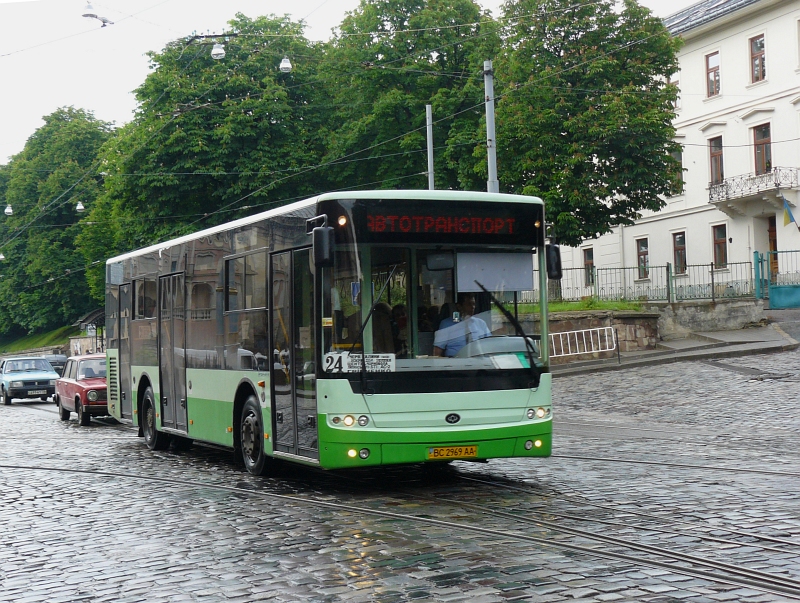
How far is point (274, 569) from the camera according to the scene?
7.26 metres

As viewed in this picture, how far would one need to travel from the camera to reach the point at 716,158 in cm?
4788

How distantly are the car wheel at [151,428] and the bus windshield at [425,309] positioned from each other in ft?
22.8

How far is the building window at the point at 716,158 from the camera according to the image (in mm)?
47562

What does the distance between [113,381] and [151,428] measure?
2.57 metres

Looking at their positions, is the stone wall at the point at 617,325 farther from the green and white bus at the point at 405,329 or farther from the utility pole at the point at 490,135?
the green and white bus at the point at 405,329

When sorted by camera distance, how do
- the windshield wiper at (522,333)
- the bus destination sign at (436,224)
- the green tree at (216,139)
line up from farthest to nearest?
the green tree at (216,139), the windshield wiper at (522,333), the bus destination sign at (436,224)

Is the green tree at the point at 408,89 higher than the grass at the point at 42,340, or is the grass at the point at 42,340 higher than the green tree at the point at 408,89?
the green tree at the point at 408,89

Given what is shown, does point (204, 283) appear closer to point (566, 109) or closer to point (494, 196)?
point (494, 196)

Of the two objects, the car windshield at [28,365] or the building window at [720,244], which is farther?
the building window at [720,244]

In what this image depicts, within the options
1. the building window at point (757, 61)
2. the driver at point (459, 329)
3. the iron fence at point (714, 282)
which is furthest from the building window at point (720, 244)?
the driver at point (459, 329)

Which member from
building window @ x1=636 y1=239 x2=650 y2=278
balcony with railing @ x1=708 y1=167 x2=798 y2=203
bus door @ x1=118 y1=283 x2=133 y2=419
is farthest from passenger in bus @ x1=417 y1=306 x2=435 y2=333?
building window @ x1=636 y1=239 x2=650 y2=278

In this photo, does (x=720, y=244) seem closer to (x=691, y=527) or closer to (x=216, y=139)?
(x=216, y=139)

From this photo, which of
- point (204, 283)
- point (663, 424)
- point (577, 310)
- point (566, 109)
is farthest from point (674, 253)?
point (204, 283)

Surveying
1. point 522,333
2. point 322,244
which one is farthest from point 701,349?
point 322,244
